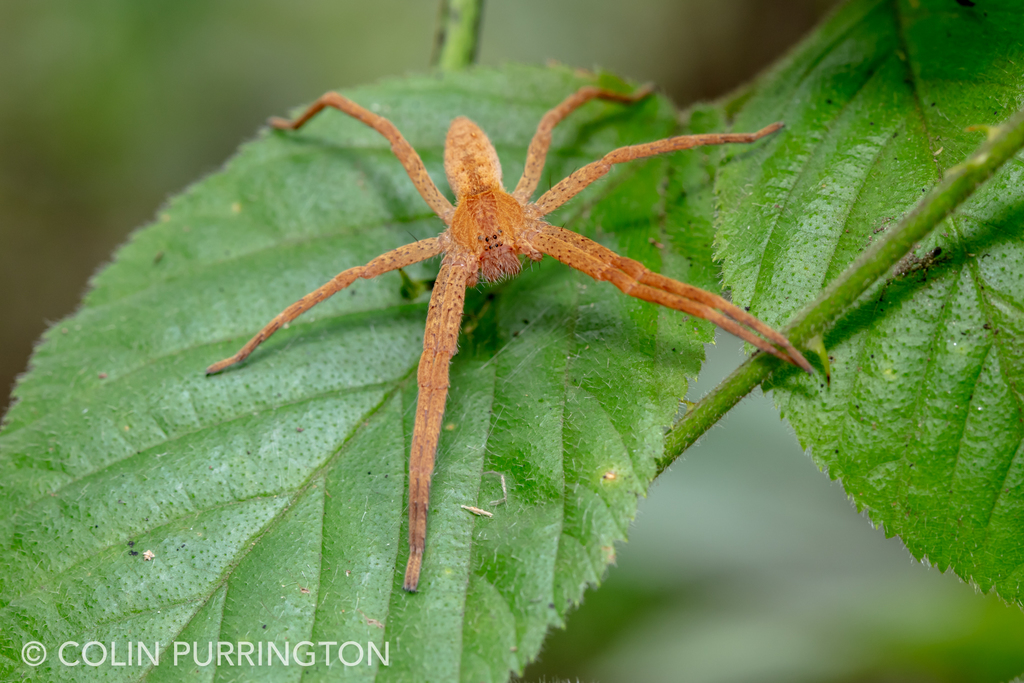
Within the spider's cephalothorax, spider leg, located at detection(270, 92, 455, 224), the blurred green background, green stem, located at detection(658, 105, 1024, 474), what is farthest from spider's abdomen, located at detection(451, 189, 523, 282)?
the blurred green background

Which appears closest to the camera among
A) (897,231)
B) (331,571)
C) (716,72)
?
(897,231)

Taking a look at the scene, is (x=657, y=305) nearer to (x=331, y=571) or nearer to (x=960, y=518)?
(x=960, y=518)

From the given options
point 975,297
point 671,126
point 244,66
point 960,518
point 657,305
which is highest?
point 244,66

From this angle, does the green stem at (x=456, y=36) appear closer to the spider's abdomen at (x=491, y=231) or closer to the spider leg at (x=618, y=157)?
the spider's abdomen at (x=491, y=231)

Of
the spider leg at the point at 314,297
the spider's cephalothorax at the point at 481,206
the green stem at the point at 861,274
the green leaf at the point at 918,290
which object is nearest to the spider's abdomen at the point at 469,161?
the spider's cephalothorax at the point at 481,206

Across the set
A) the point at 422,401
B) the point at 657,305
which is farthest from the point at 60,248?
the point at 657,305

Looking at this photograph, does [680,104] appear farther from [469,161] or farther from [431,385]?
[431,385]
